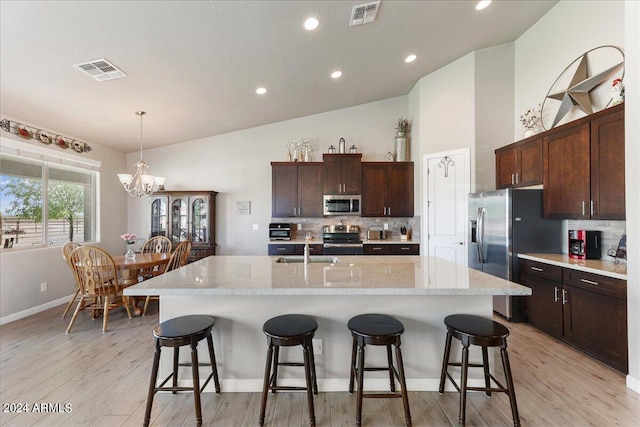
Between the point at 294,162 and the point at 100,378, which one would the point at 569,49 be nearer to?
the point at 294,162

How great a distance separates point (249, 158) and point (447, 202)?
3719mm

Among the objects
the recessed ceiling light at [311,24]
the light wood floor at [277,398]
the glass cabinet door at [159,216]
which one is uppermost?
the recessed ceiling light at [311,24]

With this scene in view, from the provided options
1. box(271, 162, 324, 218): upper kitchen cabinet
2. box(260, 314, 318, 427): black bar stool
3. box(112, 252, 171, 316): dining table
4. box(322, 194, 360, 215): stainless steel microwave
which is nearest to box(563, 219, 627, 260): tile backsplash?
box(322, 194, 360, 215): stainless steel microwave

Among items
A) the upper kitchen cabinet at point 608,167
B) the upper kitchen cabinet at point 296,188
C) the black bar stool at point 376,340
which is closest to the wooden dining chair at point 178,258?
the upper kitchen cabinet at point 296,188

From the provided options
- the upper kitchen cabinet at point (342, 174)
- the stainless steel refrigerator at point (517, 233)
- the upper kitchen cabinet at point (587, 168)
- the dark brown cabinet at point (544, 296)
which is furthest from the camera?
the upper kitchen cabinet at point (342, 174)

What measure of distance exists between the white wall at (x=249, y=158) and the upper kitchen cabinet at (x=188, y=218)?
306 mm

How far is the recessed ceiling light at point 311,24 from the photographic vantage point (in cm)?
262

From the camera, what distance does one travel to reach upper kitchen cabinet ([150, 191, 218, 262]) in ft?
16.6

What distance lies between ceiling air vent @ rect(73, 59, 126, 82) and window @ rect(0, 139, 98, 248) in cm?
181

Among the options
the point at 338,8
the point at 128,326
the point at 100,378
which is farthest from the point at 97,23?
the point at 128,326

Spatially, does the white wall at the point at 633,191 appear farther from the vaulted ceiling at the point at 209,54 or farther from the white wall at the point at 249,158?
the white wall at the point at 249,158

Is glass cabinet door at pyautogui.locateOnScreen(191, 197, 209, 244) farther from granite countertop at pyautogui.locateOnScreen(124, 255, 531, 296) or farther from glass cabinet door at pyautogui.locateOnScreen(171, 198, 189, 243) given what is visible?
granite countertop at pyautogui.locateOnScreen(124, 255, 531, 296)

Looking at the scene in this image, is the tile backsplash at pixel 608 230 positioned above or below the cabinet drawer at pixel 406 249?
above

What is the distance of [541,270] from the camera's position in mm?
3086
